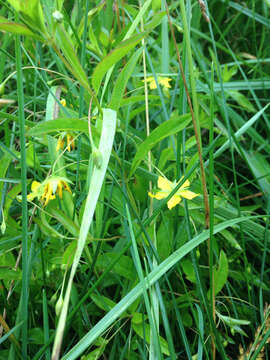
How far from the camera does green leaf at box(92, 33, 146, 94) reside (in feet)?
1.61

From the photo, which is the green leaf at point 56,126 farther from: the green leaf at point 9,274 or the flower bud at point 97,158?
the green leaf at point 9,274

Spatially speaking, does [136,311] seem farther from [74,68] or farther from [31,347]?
[74,68]

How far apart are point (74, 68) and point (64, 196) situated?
0.21 m

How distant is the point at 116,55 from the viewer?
0.52 m

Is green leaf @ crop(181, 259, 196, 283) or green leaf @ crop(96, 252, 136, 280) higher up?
green leaf @ crop(96, 252, 136, 280)

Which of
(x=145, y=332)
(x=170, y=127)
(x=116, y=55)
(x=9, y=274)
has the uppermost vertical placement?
(x=116, y=55)

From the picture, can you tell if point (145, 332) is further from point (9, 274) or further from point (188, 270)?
point (9, 274)

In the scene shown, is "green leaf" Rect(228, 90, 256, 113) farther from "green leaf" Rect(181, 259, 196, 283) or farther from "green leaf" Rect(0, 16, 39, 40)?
"green leaf" Rect(0, 16, 39, 40)

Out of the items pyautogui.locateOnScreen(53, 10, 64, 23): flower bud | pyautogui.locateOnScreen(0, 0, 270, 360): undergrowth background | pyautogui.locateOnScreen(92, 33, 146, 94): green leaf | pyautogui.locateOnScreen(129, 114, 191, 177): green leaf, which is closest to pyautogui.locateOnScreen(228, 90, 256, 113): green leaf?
pyautogui.locateOnScreen(0, 0, 270, 360): undergrowth background

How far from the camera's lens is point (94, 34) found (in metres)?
0.83

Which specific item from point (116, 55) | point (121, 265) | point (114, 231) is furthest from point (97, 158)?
point (114, 231)

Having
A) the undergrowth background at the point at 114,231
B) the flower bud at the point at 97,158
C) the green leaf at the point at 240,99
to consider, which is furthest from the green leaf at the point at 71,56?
the green leaf at the point at 240,99

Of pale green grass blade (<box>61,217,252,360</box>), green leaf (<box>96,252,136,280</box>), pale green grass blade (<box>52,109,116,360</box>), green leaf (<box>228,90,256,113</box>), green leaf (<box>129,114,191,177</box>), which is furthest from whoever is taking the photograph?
green leaf (<box>228,90,256,113</box>)

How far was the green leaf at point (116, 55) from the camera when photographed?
0.49 meters
